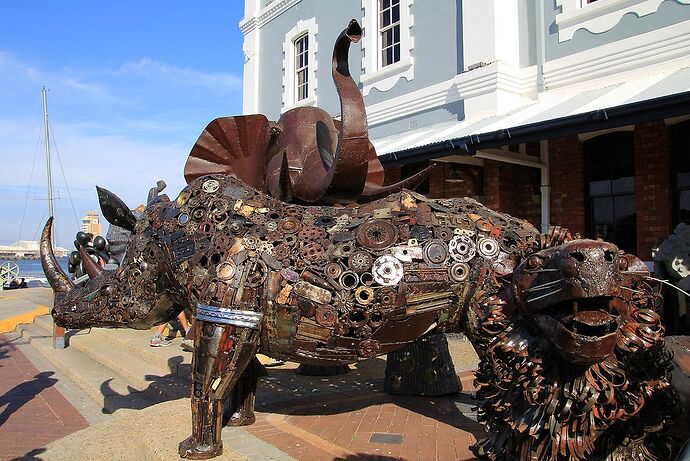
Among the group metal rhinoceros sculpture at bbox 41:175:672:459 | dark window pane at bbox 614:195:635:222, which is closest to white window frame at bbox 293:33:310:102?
dark window pane at bbox 614:195:635:222

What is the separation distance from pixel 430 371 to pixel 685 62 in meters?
5.46

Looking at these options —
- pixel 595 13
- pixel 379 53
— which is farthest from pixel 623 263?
pixel 379 53

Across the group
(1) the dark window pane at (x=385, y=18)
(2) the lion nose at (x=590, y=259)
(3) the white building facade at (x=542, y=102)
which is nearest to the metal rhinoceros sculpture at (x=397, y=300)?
(2) the lion nose at (x=590, y=259)

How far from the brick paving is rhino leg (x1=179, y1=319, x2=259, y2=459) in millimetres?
1856

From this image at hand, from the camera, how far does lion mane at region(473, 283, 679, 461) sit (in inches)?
95.7

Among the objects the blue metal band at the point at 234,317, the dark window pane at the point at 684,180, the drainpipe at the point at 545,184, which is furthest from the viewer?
the drainpipe at the point at 545,184

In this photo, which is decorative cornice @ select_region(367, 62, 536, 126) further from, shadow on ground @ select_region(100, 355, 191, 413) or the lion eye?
the lion eye

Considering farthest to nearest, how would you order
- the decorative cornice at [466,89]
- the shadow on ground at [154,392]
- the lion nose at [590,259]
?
the decorative cornice at [466,89], the shadow on ground at [154,392], the lion nose at [590,259]

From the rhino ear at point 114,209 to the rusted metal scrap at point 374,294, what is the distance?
0.5 inches

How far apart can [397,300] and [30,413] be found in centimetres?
493

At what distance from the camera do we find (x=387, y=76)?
Answer: 1190cm

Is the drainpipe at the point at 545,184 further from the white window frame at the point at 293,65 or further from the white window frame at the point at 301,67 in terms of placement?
the white window frame at the point at 301,67

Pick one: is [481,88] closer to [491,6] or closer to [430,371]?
[491,6]

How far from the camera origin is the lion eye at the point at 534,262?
248 cm
